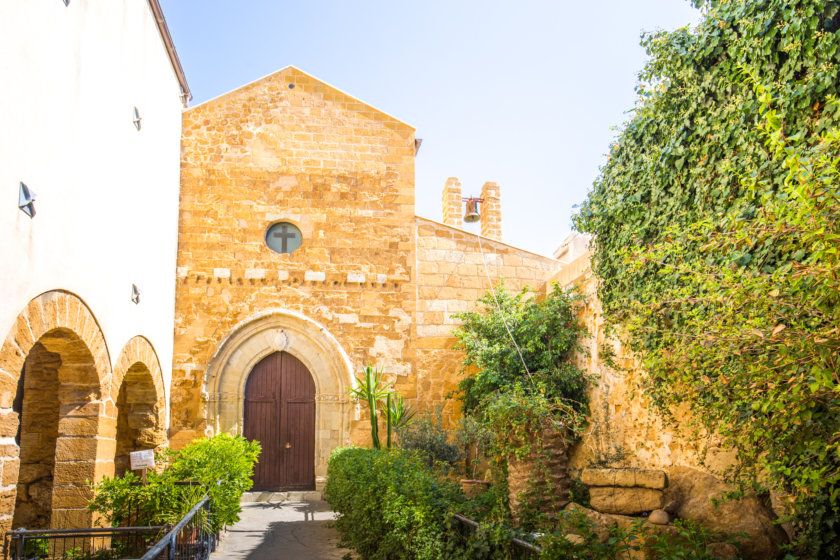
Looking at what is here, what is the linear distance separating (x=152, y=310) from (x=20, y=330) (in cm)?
436

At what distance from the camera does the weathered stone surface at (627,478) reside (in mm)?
5164

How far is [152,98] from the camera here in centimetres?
894

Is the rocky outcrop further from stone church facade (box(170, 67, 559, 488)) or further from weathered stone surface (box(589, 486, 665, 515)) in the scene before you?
stone church facade (box(170, 67, 559, 488))

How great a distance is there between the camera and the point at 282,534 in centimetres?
798

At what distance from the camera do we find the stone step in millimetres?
10438

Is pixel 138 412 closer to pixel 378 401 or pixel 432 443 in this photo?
pixel 378 401

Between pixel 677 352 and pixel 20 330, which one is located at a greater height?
pixel 20 330

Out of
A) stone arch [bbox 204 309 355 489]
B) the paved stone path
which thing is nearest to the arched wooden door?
stone arch [bbox 204 309 355 489]

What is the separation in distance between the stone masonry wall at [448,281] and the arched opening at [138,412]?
13.7 ft

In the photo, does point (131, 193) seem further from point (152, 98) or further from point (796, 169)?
point (796, 169)

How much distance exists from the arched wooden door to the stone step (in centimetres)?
20

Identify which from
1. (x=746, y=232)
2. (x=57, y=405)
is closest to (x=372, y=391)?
(x=57, y=405)

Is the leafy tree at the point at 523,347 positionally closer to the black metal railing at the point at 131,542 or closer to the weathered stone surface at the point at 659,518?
the weathered stone surface at the point at 659,518

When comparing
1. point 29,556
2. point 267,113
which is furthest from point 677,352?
point 267,113
